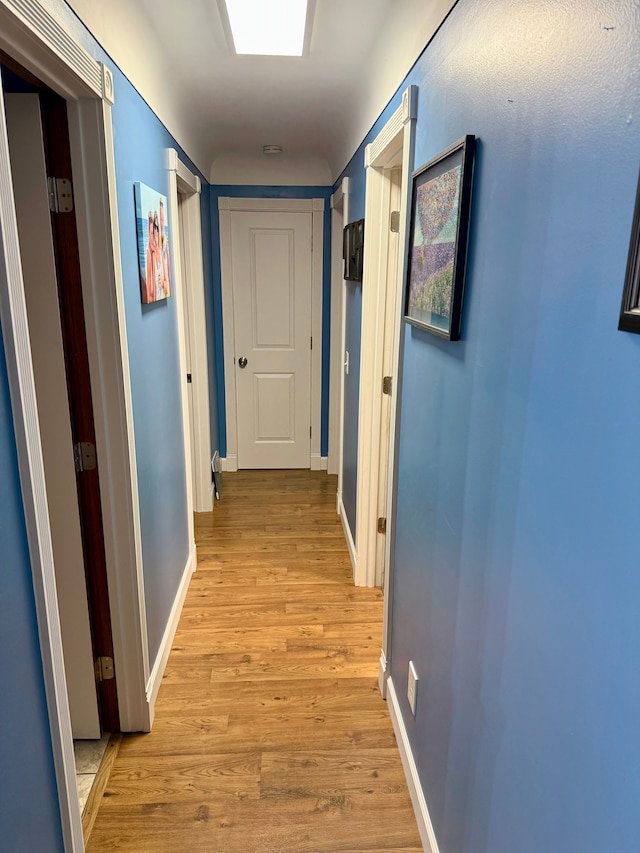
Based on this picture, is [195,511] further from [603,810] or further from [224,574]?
[603,810]

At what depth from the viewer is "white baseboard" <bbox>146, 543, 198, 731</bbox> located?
204 cm

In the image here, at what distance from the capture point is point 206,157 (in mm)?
3799

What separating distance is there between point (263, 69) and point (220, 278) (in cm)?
203

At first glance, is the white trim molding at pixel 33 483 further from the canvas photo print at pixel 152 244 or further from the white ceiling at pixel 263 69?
the canvas photo print at pixel 152 244

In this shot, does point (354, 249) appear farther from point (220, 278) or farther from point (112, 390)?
point (220, 278)

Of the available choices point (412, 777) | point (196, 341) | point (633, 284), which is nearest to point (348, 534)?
point (196, 341)

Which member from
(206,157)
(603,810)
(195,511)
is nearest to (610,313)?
(603,810)

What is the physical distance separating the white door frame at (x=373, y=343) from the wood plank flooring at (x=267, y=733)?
291 millimetres

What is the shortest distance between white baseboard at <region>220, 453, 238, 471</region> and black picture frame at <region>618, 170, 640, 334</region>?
13.8 ft

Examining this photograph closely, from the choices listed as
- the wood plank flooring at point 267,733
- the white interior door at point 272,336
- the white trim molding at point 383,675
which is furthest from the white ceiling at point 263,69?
the wood plank flooring at point 267,733

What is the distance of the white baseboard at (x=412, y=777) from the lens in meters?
1.53

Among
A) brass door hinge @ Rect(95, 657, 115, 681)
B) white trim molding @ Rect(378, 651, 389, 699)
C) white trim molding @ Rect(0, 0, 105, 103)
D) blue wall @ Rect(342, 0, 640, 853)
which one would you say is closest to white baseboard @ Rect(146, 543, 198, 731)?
brass door hinge @ Rect(95, 657, 115, 681)

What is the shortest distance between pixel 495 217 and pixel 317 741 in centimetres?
180

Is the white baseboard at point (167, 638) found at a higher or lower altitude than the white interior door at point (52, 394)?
lower
